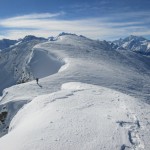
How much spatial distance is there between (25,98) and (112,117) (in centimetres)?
1502

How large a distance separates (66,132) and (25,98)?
54.6 feet

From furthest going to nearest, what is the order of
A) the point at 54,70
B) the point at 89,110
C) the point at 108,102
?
the point at 54,70, the point at 108,102, the point at 89,110

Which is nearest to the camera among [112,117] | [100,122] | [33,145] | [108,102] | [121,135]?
[33,145]

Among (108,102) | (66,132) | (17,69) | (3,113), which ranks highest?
(66,132)

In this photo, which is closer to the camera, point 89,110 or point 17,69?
point 89,110

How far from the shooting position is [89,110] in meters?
19.3

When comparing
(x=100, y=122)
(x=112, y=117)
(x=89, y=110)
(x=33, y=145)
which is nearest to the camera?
(x=33, y=145)

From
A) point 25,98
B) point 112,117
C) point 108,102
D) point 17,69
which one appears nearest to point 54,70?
point 25,98

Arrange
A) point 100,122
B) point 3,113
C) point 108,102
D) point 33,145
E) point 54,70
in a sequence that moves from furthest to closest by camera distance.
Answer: point 54,70 < point 3,113 < point 108,102 < point 100,122 < point 33,145

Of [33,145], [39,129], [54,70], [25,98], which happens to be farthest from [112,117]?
[54,70]

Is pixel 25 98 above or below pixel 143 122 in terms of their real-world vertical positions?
below

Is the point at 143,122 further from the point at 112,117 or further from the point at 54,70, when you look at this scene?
the point at 54,70

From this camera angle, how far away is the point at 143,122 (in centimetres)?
1722

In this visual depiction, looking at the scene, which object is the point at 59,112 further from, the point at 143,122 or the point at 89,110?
the point at 143,122
